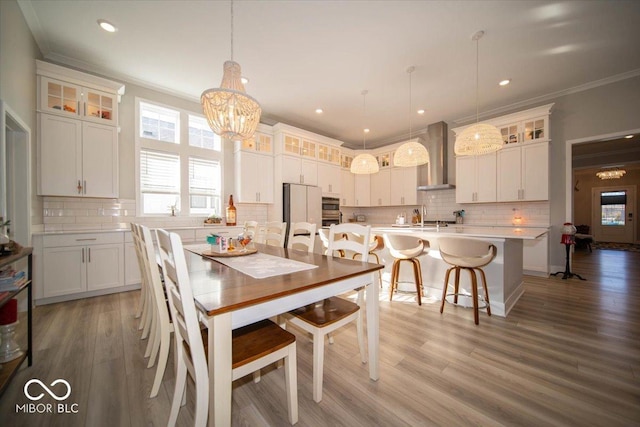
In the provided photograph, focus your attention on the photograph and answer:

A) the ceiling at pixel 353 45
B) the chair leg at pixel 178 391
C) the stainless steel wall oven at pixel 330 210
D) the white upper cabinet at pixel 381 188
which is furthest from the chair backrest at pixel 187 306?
the white upper cabinet at pixel 381 188

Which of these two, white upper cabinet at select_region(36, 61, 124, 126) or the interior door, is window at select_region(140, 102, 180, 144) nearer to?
white upper cabinet at select_region(36, 61, 124, 126)

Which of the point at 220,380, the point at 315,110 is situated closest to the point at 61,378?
the point at 220,380

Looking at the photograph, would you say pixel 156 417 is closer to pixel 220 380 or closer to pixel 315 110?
pixel 220 380

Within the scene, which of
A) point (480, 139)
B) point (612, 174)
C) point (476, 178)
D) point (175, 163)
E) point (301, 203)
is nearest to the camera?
point (480, 139)

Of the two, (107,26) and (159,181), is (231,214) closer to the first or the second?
(159,181)

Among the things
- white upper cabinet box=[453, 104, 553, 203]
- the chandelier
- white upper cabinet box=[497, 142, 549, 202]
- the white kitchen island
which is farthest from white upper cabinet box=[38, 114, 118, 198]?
the chandelier

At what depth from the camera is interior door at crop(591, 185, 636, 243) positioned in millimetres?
8164

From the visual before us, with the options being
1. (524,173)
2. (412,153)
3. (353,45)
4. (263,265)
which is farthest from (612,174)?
(263,265)

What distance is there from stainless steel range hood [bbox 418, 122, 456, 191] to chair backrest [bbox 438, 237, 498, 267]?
119 inches

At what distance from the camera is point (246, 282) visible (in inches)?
47.8

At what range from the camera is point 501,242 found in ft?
8.22

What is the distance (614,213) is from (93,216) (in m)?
14.6

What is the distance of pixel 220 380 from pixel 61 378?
1.54 meters

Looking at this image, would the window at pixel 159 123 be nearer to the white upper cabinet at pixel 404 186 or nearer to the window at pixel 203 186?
the window at pixel 203 186
